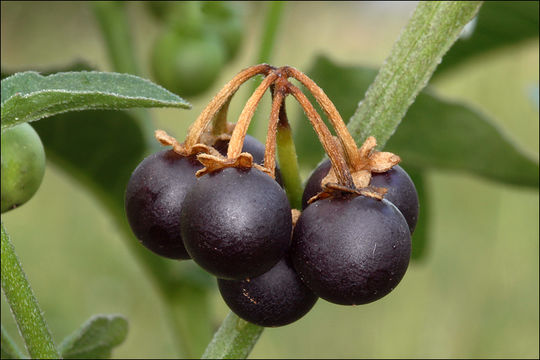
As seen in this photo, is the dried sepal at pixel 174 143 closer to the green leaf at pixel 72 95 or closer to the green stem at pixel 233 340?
the green leaf at pixel 72 95

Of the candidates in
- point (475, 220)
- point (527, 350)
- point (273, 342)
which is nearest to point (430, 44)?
point (527, 350)

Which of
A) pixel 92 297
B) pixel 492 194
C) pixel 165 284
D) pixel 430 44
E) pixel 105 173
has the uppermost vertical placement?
pixel 430 44

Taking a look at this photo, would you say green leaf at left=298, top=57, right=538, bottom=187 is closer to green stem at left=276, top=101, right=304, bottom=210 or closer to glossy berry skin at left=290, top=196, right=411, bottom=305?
green stem at left=276, top=101, right=304, bottom=210

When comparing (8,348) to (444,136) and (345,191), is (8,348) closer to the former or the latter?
(345,191)

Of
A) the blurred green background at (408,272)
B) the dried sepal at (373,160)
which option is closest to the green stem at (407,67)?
the dried sepal at (373,160)

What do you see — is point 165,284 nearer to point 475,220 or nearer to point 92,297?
point 92,297

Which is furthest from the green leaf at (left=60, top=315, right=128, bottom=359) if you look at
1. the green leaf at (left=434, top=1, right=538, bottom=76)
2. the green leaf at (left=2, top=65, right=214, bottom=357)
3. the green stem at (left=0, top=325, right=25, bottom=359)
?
the green leaf at (left=434, top=1, right=538, bottom=76)
